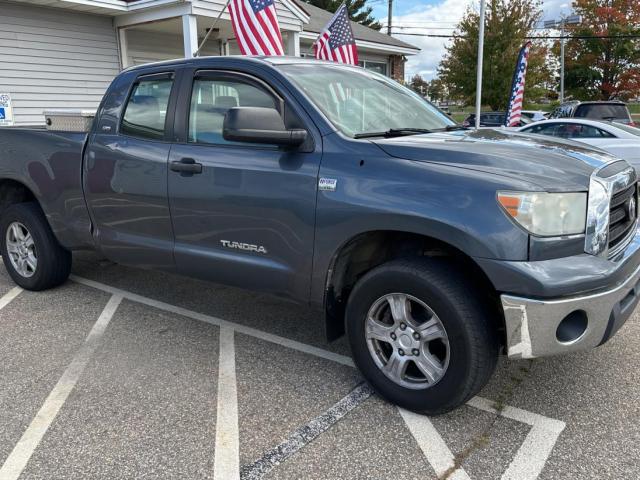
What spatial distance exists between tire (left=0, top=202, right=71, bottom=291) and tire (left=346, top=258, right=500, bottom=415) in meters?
3.05

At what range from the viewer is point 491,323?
9.02 ft

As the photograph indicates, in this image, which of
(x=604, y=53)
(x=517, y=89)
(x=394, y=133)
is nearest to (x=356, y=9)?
(x=604, y=53)

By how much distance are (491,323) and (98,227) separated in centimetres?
301

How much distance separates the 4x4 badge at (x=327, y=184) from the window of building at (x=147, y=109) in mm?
1382

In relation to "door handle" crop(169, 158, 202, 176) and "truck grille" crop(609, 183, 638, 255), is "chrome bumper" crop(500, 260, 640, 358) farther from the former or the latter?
"door handle" crop(169, 158, 202, 176)

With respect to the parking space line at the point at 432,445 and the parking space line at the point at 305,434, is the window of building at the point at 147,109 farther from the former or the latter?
the parking space line at the point at 432,445

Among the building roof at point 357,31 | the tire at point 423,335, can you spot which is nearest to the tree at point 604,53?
the building roof at point 357,31

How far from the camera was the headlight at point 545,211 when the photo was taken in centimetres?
252

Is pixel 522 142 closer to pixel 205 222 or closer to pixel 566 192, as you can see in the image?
pixel 566 192

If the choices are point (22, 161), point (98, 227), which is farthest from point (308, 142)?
point (22, 161)

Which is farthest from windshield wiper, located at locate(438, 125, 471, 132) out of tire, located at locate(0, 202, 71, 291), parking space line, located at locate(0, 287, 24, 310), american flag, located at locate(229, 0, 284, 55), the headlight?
american flag, located at locate(229, 0, 284, 55)

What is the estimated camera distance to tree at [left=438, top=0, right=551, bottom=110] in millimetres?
25094

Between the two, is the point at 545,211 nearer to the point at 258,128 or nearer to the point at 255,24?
the point at 258,128

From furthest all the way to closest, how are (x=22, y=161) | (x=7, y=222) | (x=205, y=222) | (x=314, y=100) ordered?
(x=7, y=222) < (x=22, y=161) < (x=205, y=222) < (x=314, y=100)
